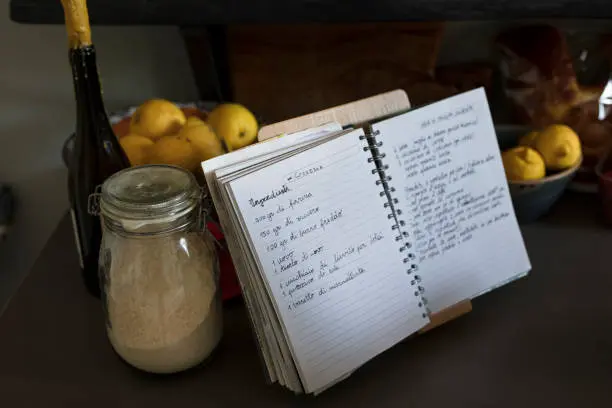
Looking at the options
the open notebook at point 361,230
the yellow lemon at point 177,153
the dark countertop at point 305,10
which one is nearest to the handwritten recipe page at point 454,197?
the open notebook at point 361,230

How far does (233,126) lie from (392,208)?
9.4 inches

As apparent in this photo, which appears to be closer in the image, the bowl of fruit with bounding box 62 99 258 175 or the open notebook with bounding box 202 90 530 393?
the open notebook with bounding box 202 90 530 393

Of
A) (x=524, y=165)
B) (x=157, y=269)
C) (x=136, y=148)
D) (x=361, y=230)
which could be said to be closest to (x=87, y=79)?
(x=136, y=148)

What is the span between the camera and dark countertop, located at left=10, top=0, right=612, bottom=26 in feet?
2.65

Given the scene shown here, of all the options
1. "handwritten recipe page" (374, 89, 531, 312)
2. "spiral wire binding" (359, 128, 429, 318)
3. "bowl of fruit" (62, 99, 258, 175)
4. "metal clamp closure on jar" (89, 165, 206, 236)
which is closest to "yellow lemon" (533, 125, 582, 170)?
"handwritten recipe page" (374, 89, 531, 312)

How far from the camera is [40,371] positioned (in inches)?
28.7

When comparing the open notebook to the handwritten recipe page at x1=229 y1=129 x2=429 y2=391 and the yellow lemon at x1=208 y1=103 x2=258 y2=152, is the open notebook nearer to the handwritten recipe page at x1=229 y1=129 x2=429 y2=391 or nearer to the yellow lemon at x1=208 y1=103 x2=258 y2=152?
the handwritten recipe page at x1=229 y1=129 x2=429 y2=391

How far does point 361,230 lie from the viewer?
28.0 inches

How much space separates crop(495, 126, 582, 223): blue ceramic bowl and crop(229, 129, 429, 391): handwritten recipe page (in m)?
0.26

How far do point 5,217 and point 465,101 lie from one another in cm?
83

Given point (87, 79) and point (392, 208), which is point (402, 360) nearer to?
point (392, 208)

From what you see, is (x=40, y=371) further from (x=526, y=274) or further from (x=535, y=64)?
(x=535, y=64)

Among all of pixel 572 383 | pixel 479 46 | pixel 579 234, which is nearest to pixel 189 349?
pixel 572 383

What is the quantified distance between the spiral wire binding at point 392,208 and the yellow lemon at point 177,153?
0.21 m
